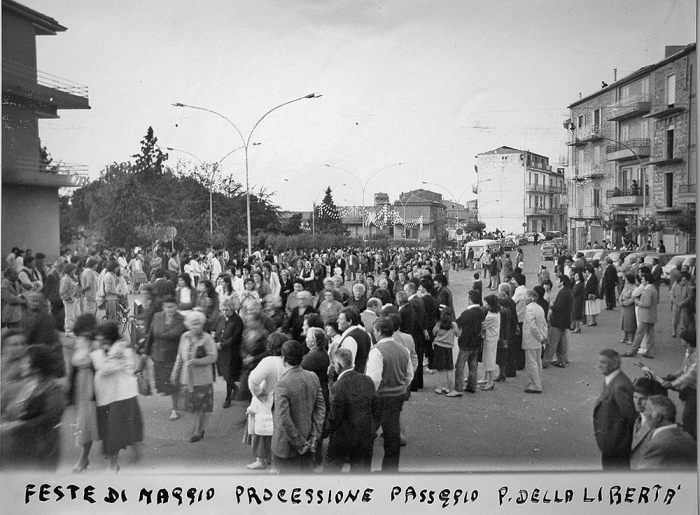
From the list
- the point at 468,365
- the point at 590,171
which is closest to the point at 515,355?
the point at 468,365

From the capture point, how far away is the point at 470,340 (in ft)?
23.1

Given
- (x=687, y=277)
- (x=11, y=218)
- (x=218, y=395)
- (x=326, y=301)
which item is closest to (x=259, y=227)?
(x=326, y=301)

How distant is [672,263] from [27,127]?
6.51 m

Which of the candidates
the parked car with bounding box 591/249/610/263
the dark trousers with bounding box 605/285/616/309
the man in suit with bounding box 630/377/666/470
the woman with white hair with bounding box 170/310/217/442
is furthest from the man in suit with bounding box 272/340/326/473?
the parked car with bounding box 591/249/610/263

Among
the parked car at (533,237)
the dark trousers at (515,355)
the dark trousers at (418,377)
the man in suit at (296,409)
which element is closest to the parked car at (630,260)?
the parked car at (533,237)

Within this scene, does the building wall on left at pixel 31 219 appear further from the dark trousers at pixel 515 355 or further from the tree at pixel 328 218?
the dark trousers at pixel 515 355

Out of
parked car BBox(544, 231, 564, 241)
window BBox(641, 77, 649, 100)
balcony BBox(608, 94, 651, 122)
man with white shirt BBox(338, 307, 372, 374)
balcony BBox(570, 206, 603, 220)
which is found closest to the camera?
man with white shirt BBox(338, 307, 372, 374)

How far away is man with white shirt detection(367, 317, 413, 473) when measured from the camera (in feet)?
16.4

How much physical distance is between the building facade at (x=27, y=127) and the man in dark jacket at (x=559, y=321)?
227 inches

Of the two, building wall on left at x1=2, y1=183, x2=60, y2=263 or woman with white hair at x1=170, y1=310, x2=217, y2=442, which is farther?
building wall on left at x1=2, y1=183, x2=60, y2=263

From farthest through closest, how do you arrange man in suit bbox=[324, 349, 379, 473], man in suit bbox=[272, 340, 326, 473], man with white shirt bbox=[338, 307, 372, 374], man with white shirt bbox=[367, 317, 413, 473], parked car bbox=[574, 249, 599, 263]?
parked car bbox=[574, 249, 599, 263], man with white shirt bbox=[338, 307, 372, 374], man with white shirt bbox=[367, 317, 413, 473], man in suit bbox=[324, 349, 379, 473], man in suit bbox=[272, 340, 326, 473]

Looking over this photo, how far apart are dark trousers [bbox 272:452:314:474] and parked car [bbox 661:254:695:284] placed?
3.96m

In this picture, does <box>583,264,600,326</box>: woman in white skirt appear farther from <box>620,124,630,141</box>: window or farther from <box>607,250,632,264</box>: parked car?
<box>620,124,630,141</box>: window

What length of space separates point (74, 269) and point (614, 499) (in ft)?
18.5
